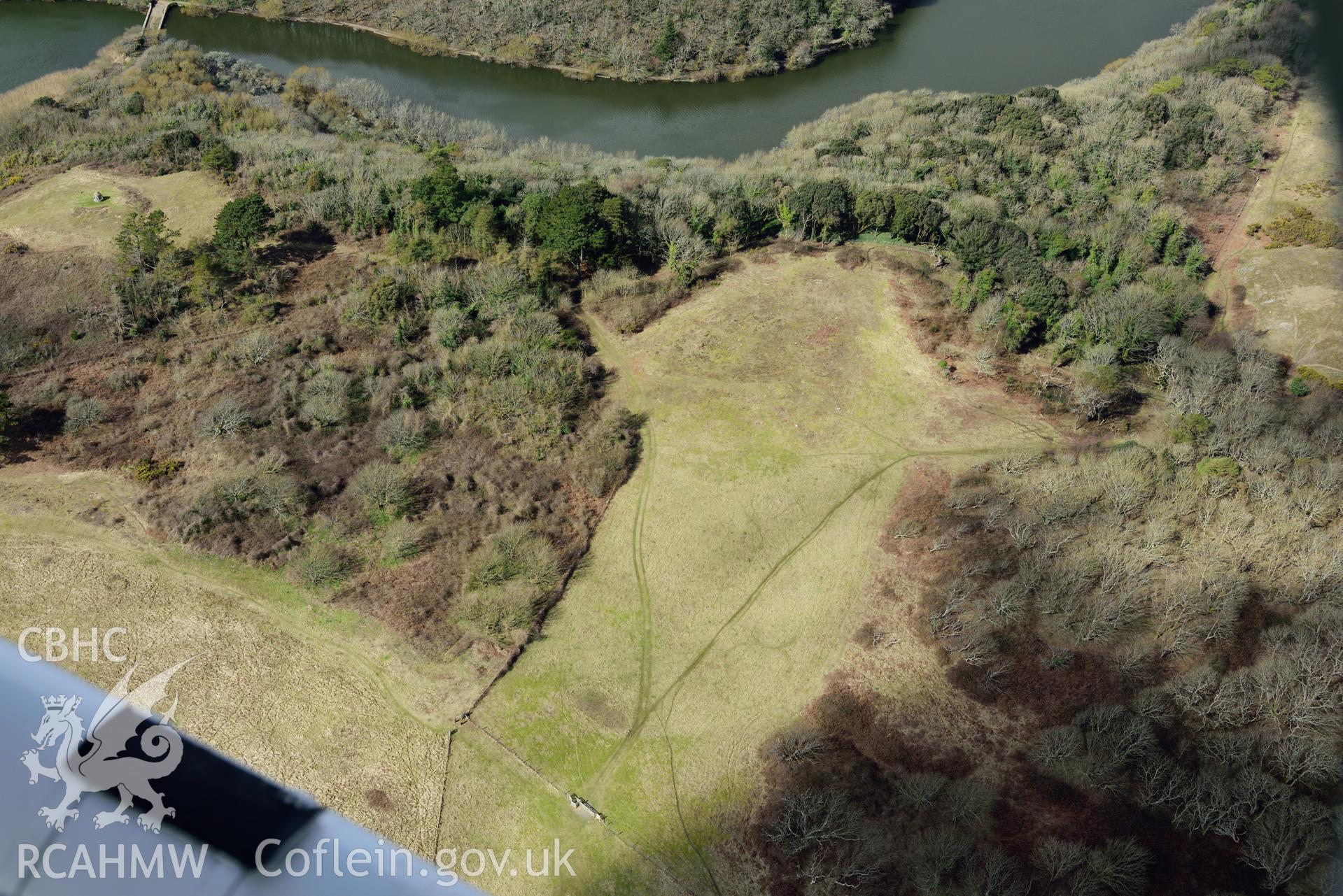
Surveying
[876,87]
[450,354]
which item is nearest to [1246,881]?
[450,354]

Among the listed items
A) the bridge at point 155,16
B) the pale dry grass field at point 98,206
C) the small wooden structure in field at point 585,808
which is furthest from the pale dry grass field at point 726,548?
the bridge at point 155,16

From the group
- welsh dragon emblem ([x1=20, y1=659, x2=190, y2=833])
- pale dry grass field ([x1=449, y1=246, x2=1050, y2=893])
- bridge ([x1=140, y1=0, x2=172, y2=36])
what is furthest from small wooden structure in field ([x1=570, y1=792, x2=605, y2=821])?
bridge ([x1=140, y1=0, x2=172, y2=36])

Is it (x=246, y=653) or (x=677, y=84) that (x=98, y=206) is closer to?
(x=246, y=653)

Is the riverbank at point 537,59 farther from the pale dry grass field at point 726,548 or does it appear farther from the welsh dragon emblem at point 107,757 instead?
the welsh dragon emblem at point 107,757

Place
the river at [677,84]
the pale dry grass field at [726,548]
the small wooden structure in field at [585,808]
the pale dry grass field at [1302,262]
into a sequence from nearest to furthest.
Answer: the small wooden structure in field at [585,808] → the pale dry grass field at [726,548] → the pale dry grass field at [1302,262] → the river at [677,84]

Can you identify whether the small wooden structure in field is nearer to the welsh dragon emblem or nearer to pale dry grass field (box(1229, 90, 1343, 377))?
the welsh dragon emblem

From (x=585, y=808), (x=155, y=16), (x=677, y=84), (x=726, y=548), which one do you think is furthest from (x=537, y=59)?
(x=585, y=808)

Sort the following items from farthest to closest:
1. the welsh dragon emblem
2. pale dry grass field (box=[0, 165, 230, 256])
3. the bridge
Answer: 1. the bridge
2. pale dry grass field (box=[0, 165, 230, 256])
3. the welsh dragon emblem
